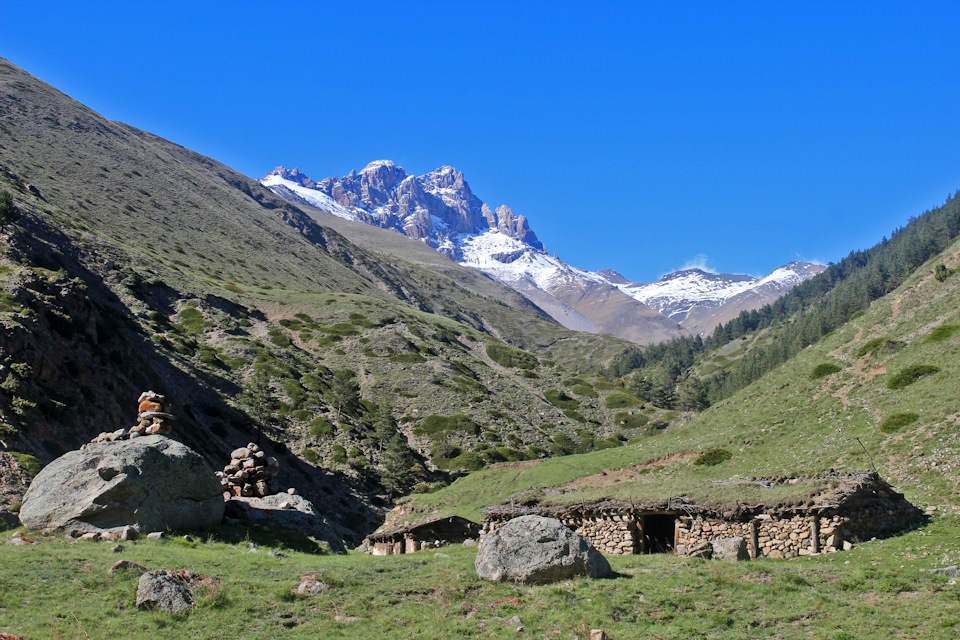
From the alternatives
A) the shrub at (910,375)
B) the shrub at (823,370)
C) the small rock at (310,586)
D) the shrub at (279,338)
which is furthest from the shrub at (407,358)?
the small rock at (310,586)

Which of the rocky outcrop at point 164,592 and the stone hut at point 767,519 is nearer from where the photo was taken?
the rocky outcrop at point 164,592

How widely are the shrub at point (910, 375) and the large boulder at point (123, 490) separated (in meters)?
43.0

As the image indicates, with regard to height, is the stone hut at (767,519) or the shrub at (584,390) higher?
the shrub at (584,390)

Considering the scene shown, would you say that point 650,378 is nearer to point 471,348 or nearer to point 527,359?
point 527,359

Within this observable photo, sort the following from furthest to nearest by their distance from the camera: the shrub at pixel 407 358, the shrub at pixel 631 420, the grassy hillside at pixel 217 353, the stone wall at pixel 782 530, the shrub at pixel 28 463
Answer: the shrub at pixel 407 358 → the shrub at pixel 631 420 → the grassy hillside at pixel 217 353 → the shrub at pixel 28 463 → the stone wall at pixel 782 530

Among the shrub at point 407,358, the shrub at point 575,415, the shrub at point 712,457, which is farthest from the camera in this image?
the shrub at point 407,358

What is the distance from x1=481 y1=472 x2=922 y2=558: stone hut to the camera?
2130cm

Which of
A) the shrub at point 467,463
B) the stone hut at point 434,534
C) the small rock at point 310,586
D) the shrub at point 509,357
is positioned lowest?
the stone hut at point 434,534

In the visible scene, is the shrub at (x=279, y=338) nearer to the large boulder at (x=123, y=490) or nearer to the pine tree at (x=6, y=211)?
the pine tree at (x=6, y=211)

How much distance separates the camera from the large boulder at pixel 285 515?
88.2 feet

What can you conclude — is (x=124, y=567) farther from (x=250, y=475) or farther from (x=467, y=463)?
(x=467, y=463)

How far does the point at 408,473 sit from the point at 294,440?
53.9ft

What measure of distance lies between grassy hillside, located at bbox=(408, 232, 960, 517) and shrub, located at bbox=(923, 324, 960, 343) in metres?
0.07

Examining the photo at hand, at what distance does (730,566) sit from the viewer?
59.9 ft
